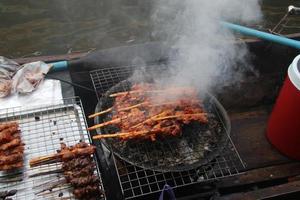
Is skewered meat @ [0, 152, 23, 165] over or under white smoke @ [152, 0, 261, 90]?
under

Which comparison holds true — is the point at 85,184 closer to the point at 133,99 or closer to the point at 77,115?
the point at 77,115

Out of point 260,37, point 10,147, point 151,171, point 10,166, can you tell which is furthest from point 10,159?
point 260,37

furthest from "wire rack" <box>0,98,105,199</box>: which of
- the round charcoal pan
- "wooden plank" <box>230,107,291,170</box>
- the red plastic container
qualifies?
the red plastic container

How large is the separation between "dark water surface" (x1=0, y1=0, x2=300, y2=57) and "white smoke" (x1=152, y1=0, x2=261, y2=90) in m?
3.90

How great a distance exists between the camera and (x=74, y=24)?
36.1ft

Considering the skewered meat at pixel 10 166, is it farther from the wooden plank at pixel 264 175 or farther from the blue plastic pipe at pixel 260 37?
the wooden plank at pixel 264 175

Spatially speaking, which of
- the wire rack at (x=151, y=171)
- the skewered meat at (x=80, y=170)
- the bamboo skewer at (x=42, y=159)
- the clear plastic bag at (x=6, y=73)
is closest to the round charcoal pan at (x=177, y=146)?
the wire rack at (x=151, y=171)

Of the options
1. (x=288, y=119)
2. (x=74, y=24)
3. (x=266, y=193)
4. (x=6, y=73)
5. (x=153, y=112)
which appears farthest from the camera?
(x=74, y=24)

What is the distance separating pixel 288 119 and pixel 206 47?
1722 millimetres

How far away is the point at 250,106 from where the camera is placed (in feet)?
20.2

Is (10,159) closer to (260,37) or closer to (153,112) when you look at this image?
(153,112)

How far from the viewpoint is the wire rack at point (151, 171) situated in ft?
13.0

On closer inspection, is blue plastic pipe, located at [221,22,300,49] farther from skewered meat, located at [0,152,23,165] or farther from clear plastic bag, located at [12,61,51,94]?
skewered meat, located at [0,152,23,165]

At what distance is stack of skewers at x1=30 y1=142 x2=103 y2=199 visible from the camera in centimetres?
372
